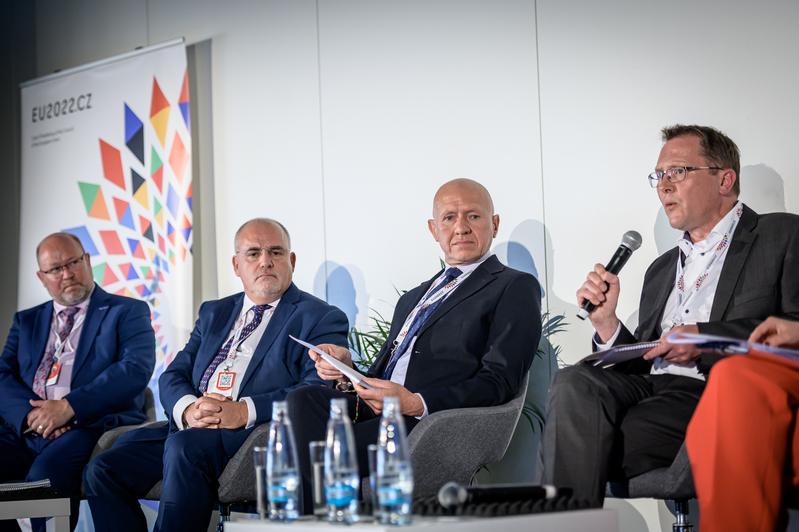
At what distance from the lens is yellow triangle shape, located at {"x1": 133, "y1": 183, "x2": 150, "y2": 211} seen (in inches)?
230

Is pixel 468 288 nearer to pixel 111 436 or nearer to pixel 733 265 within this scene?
pixel 733 265

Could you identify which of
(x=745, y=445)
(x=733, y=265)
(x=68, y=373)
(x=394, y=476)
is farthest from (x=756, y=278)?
(x=68, y=373)

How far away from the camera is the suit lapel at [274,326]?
4.35 m

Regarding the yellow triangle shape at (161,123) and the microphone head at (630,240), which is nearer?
the microphone head at (630,240)

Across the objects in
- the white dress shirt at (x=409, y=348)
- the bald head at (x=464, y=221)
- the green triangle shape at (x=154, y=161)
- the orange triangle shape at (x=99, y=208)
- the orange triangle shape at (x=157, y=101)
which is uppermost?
the orange triangle shape at (x=157, y=101)

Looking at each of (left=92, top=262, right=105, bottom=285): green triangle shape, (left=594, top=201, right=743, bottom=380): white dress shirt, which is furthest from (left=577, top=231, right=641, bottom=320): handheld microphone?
(left=92, top=262, right=105, bottom=285): green triangle shape

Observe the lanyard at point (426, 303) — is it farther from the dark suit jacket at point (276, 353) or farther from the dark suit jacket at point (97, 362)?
the dark suit jacket at point (97, 362)

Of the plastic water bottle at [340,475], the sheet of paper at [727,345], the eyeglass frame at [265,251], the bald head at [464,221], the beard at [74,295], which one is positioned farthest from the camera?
the beard at [74,295]

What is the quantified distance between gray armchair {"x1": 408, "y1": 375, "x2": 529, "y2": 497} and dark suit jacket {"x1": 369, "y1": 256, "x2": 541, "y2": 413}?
0.09m

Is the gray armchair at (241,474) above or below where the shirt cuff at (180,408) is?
below

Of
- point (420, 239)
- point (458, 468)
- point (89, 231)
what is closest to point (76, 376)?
point (89, 231)

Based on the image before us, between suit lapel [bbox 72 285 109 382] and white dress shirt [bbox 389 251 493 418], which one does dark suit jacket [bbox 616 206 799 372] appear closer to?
white dress shirt [bbox 389 251 493 418]

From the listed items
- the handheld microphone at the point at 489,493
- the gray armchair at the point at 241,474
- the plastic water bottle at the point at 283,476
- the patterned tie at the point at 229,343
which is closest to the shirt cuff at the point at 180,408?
the patterned tie at the point at 229,343

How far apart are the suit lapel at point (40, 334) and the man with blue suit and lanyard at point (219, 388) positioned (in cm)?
99
